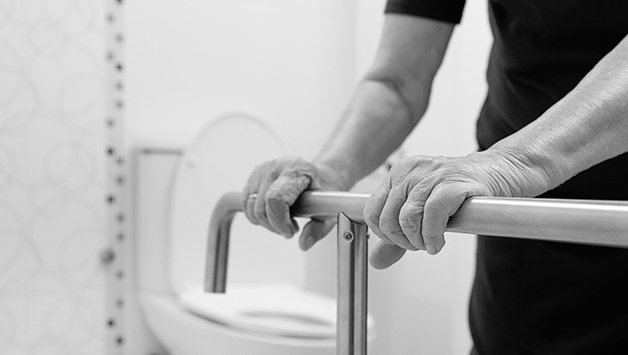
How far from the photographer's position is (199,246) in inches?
64.6

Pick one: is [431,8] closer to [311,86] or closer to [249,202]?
[249,202]

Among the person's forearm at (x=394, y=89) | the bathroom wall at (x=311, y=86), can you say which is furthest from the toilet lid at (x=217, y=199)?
the person's forearm at (x=394, y=89)

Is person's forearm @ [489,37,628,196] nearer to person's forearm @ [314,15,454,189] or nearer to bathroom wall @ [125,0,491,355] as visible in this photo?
person's forearm @ [314,15,454,189]

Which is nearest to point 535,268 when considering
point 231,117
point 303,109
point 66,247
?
point 231,117

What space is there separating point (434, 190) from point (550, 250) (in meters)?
0.38

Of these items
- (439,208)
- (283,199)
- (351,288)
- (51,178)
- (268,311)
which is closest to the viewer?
(439,208)

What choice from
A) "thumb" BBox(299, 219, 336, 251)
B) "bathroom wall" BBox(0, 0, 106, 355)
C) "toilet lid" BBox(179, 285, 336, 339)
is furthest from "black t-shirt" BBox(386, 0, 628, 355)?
"bathroom wall" BBox(0, 0, 106, 355)

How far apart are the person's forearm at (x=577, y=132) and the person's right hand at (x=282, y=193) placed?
8.5 inches

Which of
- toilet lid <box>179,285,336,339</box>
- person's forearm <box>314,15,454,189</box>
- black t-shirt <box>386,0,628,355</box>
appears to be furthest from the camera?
toilet lid <box>179,285,336,339</box>

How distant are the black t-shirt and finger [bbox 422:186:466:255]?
368 mm

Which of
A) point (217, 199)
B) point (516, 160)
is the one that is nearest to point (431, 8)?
point (516, 160)

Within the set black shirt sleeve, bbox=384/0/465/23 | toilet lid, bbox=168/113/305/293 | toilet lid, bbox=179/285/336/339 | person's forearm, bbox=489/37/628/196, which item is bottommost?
toilet lid, bbox=179/285/336/339

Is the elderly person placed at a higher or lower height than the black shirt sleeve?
lower

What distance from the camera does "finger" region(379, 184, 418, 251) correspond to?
423 mm
